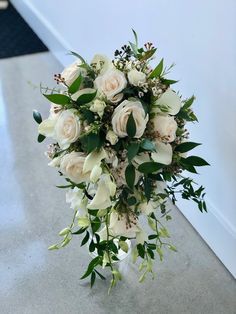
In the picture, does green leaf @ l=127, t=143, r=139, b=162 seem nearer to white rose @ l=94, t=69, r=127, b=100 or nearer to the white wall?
white rose @ l=94, t=69, r=127, b=100

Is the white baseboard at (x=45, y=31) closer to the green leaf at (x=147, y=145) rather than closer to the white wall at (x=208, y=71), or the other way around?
the white wall at (x=208, y=71)

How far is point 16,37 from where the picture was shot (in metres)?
2.92

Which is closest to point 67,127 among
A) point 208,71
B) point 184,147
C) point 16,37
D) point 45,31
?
point 184,147

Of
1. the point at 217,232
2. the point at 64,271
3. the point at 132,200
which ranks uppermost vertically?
the point at 132,200

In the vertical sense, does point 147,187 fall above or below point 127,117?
below

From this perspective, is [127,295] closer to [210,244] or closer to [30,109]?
[210,244]

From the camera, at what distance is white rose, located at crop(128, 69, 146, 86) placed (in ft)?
2.85

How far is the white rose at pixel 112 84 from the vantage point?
0.85 meters

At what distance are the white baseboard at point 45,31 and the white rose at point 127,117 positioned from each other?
1.62 meters

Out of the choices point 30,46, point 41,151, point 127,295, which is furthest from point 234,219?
point 30,46

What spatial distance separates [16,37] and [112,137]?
7.70 feet

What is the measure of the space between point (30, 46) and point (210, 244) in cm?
196

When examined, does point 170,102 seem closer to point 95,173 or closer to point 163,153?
point 163,153

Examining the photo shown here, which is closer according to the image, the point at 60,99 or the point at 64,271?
the point at 60,99
